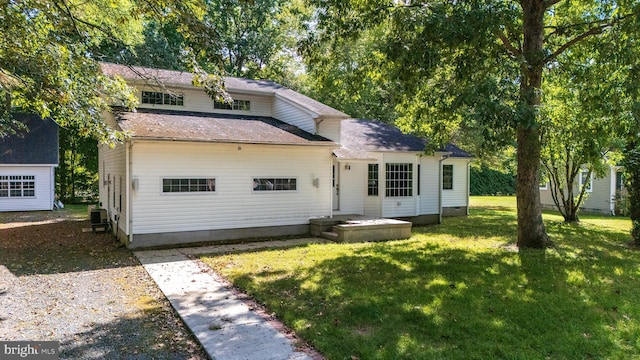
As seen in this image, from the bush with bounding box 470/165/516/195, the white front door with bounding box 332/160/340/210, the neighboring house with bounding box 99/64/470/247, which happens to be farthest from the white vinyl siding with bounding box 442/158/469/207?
the bush with bounding box 470/165/516/195

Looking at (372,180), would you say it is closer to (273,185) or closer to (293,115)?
(293,115)

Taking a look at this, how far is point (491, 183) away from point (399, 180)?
887 inches

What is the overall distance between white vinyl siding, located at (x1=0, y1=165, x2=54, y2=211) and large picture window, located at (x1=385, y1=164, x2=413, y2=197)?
1747 centimetres

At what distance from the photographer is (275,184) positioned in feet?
40.5

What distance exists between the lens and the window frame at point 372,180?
1533 centimetres

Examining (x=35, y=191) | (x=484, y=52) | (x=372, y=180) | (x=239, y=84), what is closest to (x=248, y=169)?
(x=372, y=180)

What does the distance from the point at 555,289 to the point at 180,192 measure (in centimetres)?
898

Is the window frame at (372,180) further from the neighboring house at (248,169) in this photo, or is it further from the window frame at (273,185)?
the window frame at (273,185)

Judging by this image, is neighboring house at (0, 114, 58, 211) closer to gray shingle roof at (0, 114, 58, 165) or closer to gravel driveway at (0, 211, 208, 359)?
gray shingle roof at (0, 114, 58, 165)

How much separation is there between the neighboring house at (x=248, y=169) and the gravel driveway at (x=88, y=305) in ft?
5.59

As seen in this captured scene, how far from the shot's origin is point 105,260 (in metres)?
9.25

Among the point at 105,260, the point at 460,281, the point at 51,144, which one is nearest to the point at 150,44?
the point at 51,144

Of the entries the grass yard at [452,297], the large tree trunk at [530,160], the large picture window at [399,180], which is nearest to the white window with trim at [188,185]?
the grass yard at [452,297]

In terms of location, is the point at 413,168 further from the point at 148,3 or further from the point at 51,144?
the point at 51,144
